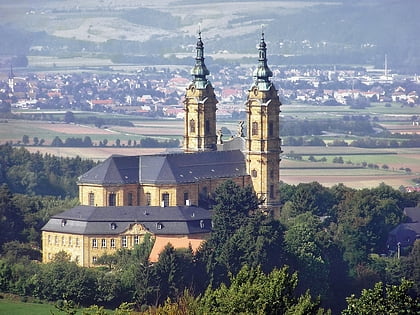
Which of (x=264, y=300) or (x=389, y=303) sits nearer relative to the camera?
(x=389, y=303)

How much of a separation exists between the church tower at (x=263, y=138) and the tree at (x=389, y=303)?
42.0 m

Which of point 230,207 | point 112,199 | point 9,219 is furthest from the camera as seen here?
point 112,199

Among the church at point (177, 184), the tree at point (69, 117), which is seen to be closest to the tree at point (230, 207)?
the church at point (177, 184)

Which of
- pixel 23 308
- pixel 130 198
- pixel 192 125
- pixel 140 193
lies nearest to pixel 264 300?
pixel 23 308

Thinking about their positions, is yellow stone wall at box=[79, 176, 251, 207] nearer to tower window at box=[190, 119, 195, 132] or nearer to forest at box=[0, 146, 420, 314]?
forest at box=[0, 146, 420, 314]

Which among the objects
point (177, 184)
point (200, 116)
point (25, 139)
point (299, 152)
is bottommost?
point (299, 152)

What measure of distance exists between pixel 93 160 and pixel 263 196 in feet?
115

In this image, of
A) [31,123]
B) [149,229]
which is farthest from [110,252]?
[31,123]

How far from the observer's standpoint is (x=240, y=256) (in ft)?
241

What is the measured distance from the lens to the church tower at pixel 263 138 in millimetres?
86375

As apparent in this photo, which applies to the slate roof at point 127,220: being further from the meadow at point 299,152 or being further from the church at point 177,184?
the meadow at point 299,152

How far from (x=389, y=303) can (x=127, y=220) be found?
35.9 metres

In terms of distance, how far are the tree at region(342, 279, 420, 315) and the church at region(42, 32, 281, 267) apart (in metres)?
29.7

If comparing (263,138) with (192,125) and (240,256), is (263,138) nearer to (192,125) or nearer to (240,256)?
(192,125)
